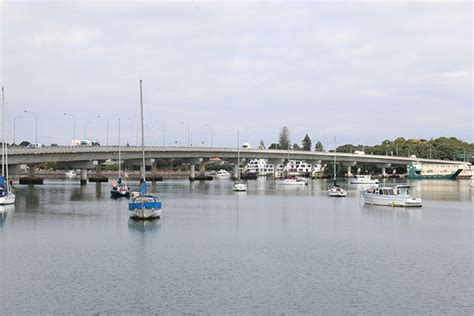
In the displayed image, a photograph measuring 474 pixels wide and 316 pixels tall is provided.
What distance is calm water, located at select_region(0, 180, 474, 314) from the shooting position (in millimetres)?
27547

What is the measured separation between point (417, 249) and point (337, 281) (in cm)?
1408

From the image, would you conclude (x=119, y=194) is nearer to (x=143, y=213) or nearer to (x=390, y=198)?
(x=143, y=213)

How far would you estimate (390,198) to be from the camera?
8031 centimetres

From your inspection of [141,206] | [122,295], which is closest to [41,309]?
[122,295]

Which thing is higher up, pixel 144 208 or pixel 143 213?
pixel 144 208

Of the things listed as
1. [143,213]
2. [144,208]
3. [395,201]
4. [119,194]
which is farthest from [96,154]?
[144,208]

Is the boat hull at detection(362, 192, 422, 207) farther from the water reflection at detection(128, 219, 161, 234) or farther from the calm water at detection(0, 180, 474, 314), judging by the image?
the water reflection at detection(128, 219, 161, 234)

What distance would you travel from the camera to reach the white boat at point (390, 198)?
260ft

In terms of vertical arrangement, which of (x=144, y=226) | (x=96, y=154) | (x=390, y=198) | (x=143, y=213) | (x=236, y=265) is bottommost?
(x=236, y=265)

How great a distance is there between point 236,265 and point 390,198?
49088 millimetres

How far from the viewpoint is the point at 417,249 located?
4322 cm

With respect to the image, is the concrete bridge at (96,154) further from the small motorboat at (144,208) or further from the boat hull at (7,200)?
the small motorboat at (144,208)

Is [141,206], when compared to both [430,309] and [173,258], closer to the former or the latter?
[173,258]

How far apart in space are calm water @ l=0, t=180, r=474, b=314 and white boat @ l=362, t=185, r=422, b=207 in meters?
14.7
